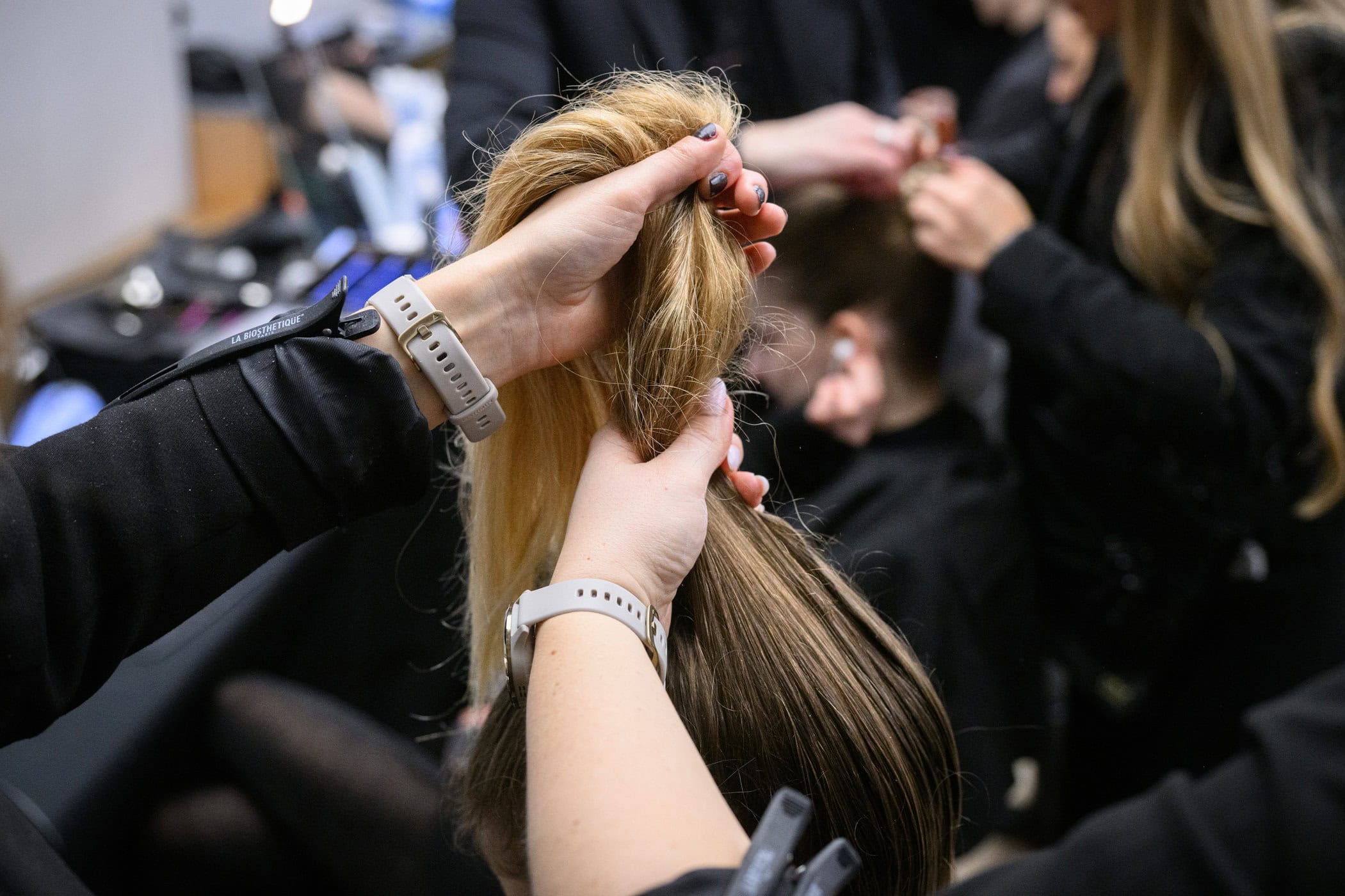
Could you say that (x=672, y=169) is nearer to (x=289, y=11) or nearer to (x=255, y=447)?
(x=255, y=447)

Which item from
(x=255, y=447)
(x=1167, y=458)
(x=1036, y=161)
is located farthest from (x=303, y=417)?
(x=1036, y=161)

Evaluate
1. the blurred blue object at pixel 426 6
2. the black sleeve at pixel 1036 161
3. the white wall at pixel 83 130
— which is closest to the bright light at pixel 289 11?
the white wall at pixel 83 130

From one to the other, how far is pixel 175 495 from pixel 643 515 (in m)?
0.26

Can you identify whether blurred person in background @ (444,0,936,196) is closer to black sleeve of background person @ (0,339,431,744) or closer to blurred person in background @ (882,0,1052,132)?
black sleeve of background person @ (0,339,431,744)

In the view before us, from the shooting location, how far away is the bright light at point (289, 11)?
158cm

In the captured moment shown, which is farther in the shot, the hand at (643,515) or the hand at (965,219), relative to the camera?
the hand at (965,219)

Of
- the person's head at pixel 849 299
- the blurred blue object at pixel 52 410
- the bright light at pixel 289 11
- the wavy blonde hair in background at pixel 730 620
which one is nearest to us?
the wavy blonde hair in background at pixel 730 620

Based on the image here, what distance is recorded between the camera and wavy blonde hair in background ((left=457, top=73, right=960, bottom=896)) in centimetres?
60

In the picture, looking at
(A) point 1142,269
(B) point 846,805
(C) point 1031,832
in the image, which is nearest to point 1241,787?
(B) point 846,805

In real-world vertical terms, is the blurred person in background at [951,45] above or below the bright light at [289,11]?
below

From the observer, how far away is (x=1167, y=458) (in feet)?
3.05

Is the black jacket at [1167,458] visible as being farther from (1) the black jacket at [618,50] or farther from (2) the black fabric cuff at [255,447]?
(2) the black fabric cuff at [255,447]

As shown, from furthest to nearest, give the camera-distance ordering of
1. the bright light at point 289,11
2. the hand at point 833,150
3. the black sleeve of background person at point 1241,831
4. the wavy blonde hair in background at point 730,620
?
1. the bright light at point 289,11
2. the hand at point 833,150
3. the wavy blonde hair in background at point 730,620
4. the black sleeve of background person at point 1241,831

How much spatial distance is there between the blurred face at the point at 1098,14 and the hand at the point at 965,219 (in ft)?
0.75
